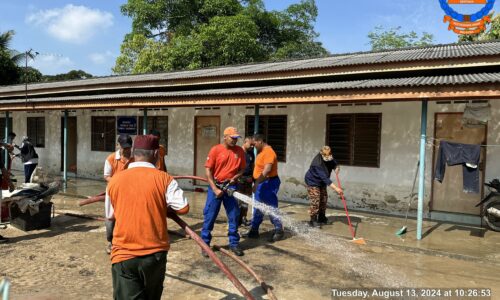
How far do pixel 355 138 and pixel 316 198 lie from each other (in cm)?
259

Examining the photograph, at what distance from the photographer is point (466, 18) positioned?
1631cm

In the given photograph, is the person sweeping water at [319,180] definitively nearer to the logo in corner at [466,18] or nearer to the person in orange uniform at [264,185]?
the person in orange uniform at [264,185]

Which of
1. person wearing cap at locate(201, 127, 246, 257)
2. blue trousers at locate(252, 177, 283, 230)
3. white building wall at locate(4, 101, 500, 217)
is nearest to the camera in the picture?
person wearing cap at locate(201, 127, 246, 257)

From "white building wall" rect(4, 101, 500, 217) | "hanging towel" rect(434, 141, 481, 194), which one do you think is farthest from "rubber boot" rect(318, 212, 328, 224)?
"hanging towel" rect(434, 141, 481, 194)

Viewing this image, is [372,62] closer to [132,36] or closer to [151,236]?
[151,236]

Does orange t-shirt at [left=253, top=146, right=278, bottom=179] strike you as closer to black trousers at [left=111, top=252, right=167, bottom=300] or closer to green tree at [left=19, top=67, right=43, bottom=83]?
black trousers at [left=111, top=252, right=167, bottom=300]

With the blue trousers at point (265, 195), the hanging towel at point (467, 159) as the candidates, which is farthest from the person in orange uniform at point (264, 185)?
the hanging towel at point (467, 159)

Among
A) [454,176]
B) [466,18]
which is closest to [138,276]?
[454,176]

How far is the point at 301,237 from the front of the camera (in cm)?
654

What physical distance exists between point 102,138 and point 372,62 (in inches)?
392

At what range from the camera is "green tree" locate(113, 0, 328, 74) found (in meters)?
21.7

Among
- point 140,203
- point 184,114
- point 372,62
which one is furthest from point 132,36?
point 140,203

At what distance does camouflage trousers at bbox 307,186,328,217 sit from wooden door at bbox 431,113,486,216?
2.66 meters

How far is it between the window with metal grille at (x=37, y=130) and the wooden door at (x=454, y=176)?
1440 cm
